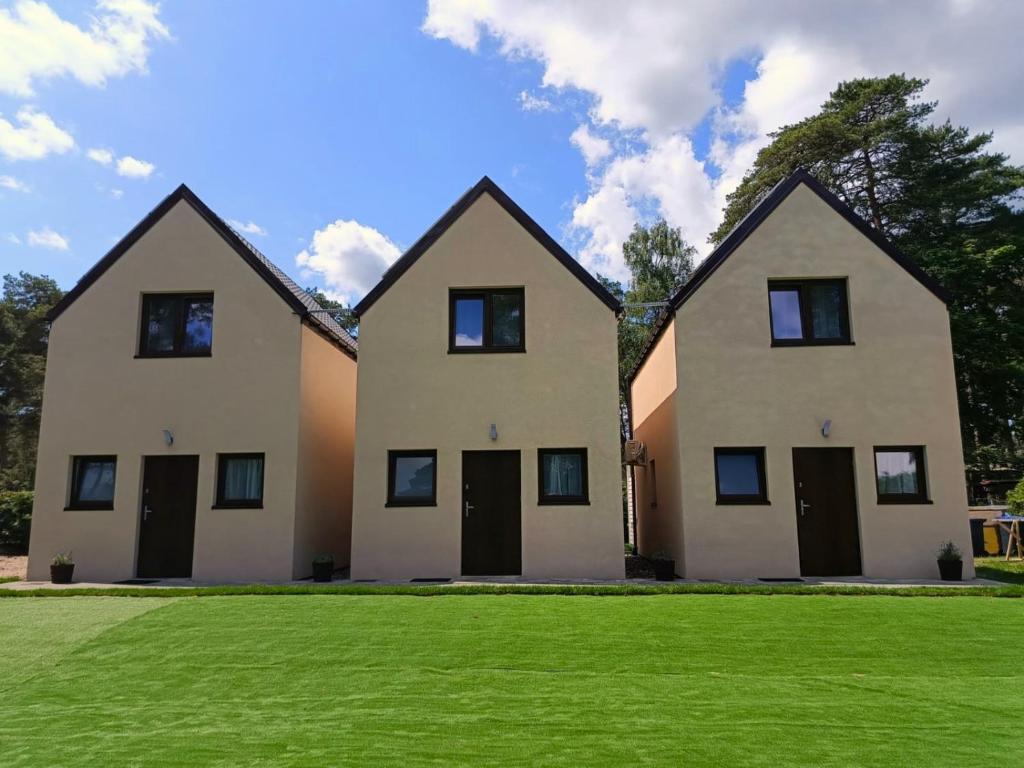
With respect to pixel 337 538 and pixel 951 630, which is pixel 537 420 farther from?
pixel 951 630

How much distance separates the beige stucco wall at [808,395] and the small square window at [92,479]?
10298mm

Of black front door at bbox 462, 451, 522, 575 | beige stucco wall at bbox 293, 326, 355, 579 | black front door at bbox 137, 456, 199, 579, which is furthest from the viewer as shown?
beige stucco wall at bbox 293, 326, 355, 579

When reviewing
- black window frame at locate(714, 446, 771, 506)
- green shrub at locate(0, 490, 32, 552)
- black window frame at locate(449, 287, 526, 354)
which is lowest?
green shrub at locate(0, 490, 32, 552)

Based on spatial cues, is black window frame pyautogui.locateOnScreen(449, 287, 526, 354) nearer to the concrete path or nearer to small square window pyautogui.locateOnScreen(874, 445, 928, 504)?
the concrete path

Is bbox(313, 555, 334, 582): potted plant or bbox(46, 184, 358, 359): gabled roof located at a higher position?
bbox(46, 184, 358, 359): gabled roof

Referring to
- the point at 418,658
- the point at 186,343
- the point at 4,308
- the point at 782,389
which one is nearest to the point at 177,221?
the point at 186,343

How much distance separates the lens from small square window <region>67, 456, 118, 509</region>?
40.7 feet

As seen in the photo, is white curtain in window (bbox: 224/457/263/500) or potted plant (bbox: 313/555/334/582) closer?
potted plant (bbox: 313/555/334/582)

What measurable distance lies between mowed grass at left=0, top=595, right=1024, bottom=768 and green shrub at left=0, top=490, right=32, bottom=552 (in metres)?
11.8

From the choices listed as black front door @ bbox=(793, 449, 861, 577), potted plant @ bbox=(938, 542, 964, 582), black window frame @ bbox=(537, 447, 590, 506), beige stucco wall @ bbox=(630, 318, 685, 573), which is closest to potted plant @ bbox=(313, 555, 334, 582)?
black window frame @ bbox=(537, 447, 590, 506)

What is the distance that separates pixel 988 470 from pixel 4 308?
4265 centimetres

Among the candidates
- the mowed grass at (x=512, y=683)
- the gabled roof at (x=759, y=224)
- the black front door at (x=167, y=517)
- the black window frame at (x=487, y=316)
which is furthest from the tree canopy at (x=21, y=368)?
the gabled roof at (x=759, y=224)

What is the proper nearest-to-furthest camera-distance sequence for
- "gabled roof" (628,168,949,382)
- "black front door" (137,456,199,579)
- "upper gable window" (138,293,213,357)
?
"black front door" (137,456,199,579) → "gabled roof" (628,168,949,382) → "upper gable window" (138,293,213,357)

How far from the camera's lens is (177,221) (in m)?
13.1
